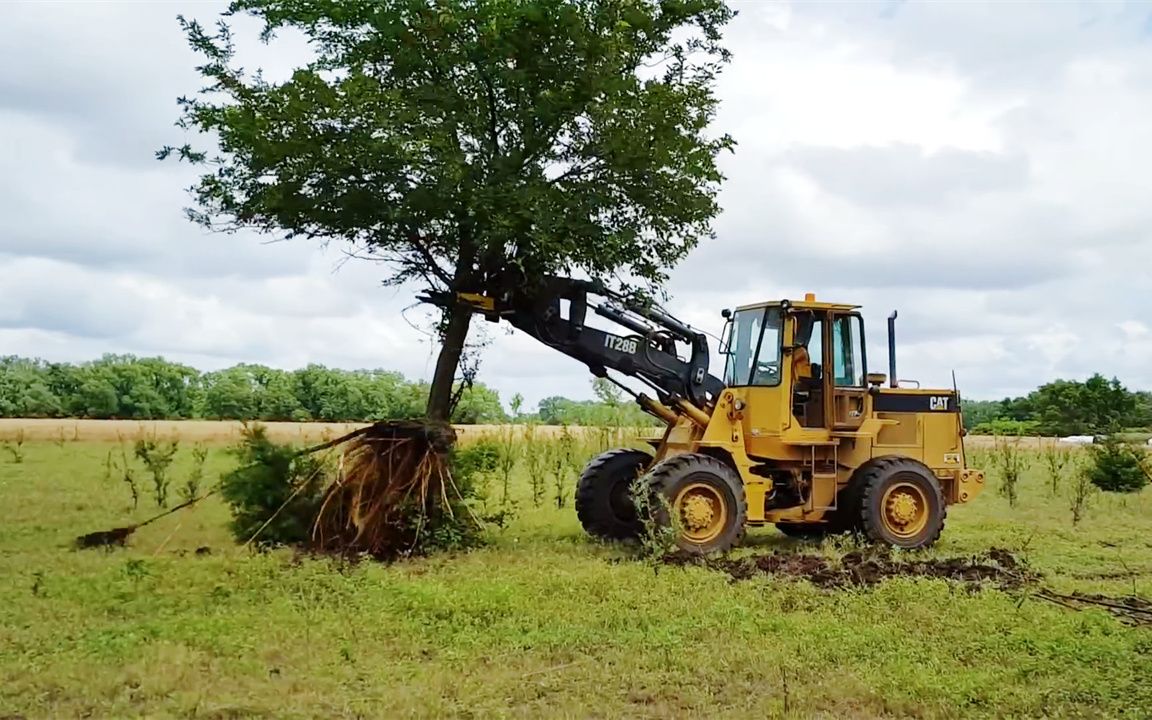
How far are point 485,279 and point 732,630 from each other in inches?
203

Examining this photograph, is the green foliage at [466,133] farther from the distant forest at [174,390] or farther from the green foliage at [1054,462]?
the distant forest at [174,390]

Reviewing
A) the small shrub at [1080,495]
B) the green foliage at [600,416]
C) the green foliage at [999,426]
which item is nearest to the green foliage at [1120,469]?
the small shrub at [1080,495]

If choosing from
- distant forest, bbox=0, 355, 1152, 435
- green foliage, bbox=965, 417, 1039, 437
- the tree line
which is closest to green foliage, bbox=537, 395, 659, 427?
distant forest, bbox=0, 355, 1152, 435

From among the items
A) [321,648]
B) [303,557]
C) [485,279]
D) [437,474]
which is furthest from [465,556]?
[321,648]

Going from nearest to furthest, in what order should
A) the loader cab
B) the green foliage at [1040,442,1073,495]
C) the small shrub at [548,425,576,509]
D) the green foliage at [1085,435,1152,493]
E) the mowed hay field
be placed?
the mowed hay field, the loader cab, the green foliage at [1040,442,1073,495], the small shrub at [548,425,576,509], the green foliage at [1085,435,1152,493]

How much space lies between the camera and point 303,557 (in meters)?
11.0

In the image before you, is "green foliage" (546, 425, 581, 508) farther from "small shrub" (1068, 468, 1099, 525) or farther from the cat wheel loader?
"small shrub" (1068, 468, 1099, 525)

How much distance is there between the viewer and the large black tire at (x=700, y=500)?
11.7 metres

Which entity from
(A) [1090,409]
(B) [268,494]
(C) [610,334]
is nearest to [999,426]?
(A) [1090,409]

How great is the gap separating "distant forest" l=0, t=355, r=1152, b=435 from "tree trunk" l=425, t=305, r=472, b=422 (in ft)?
19.6

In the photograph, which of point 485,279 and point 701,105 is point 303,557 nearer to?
point 485,279

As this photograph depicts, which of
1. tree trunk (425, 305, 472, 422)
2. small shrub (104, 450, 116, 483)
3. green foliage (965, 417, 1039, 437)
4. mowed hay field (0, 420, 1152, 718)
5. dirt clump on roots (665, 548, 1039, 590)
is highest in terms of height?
green foliage (965, 417, 1039, 437)

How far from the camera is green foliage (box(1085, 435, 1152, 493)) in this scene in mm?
20891

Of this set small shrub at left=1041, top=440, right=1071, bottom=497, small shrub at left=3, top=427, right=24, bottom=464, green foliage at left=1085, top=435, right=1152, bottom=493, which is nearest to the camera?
small shrub at left=1041, top=440, right=1071, bottom=497
